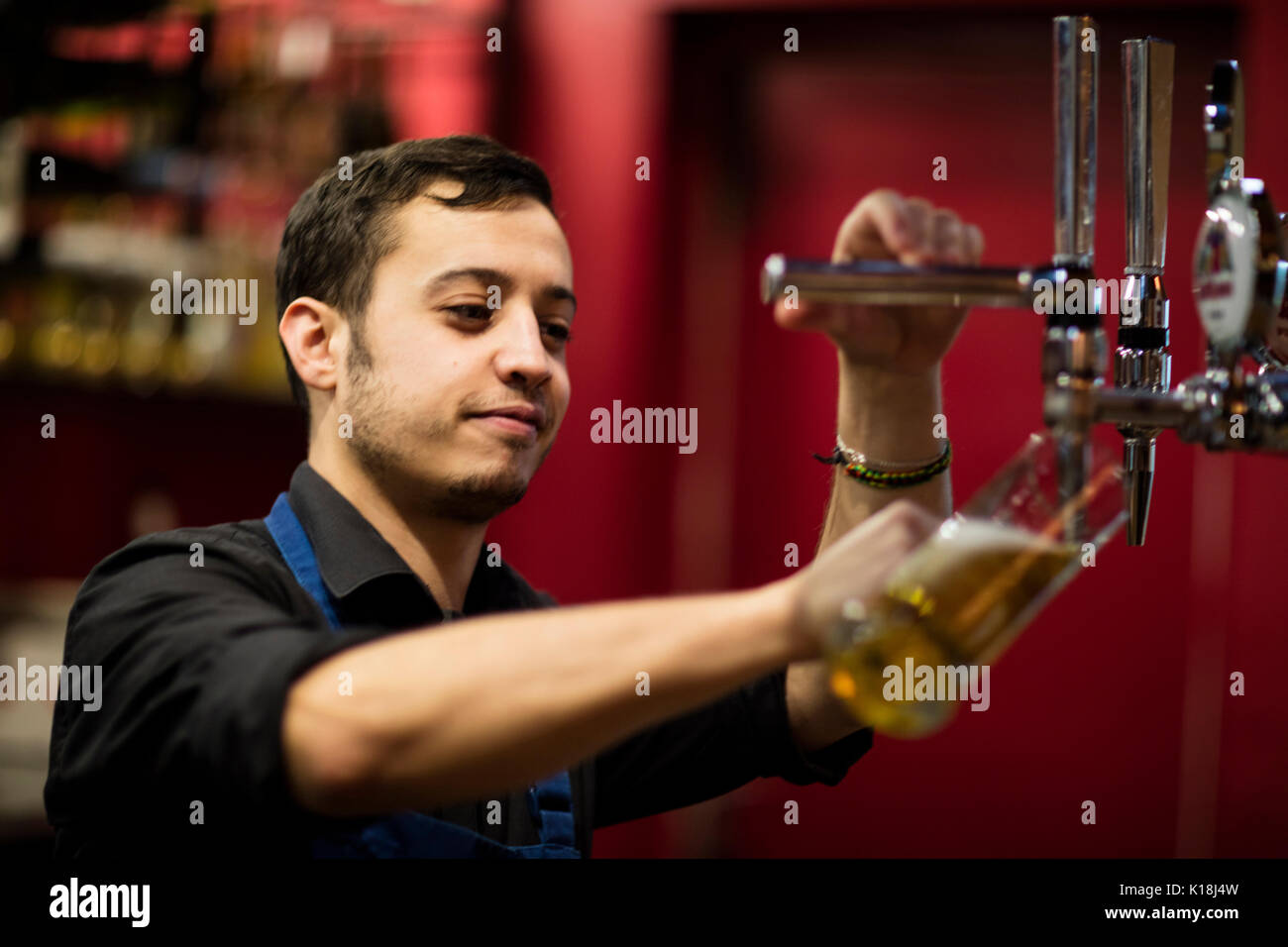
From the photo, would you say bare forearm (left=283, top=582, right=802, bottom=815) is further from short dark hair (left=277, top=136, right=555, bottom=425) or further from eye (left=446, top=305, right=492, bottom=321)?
short dark hair (left=277, top=136, right=555, bottom=425)

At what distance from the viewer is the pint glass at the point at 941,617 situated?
0.64 metres

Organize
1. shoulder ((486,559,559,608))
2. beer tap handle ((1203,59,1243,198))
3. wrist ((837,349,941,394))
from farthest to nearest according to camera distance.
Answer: shoulder ((486,559,559,608)) < wrist ((837,349,941,394)) < beer tap handle ((1203,59,1243,198))

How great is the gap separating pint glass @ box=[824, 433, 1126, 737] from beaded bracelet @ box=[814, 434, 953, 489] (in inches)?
20.0

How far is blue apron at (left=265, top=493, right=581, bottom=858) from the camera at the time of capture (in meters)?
1.09

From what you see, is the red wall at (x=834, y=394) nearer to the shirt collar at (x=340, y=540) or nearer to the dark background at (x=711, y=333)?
the dark background at (x=711, y=333)

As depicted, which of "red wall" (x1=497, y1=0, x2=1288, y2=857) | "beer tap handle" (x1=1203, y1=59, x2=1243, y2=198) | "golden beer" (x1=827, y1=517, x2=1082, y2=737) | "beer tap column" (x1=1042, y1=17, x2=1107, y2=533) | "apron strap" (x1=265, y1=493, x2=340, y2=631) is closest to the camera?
"golden beer" (x1=827, y1=517, x2=1082, y2=737)

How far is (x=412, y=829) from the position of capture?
43.9 inches

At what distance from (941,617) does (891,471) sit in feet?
1.92

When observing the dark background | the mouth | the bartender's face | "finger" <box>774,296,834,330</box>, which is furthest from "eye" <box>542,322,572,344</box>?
the dark background

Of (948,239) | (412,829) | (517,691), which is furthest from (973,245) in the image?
(412,829)

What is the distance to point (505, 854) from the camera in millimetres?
1159

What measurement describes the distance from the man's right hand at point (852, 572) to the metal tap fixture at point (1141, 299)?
0.33 ft
